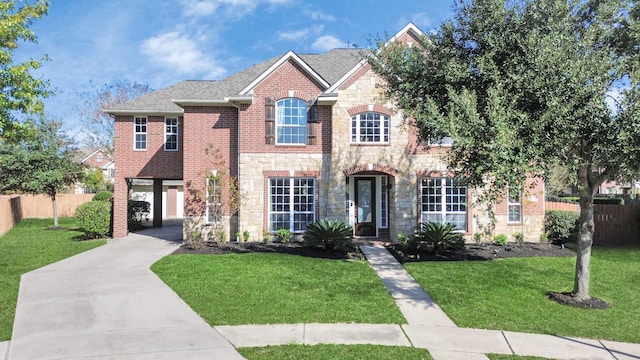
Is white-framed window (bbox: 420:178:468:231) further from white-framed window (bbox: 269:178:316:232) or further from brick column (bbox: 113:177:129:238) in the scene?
brick column (bbox: 113:177:129:238)

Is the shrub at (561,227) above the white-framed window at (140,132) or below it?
below

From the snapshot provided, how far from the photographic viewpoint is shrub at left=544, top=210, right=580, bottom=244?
590 inches

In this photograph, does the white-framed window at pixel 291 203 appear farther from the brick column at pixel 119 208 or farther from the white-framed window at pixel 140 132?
the brick column at pixel 119 208

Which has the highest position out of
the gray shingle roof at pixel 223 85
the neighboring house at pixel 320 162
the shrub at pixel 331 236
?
the gray shingle roof at pixel 223 85

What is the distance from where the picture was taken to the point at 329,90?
14.9 metres

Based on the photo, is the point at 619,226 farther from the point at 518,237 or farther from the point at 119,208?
the point at 119,208

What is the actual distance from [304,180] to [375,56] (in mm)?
6715

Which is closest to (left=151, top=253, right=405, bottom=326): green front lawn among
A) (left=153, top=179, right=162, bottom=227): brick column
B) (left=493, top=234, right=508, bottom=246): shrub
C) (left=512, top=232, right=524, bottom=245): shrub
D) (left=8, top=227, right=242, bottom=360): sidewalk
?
(left=8, top=227, right=242, bottom=360): sidewalk

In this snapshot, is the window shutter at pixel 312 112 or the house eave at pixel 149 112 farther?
the house eave at pixel 149 112

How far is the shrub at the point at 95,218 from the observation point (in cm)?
1636

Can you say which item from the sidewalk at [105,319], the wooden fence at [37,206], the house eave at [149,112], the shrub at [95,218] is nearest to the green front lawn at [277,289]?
the sidewalk at [105,319]

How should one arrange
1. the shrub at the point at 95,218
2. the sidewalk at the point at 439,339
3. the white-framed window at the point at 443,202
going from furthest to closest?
the shrub at the point at 95,218 → the white-framed window at the point at 443,202 → the sidewalk at the point at 439,339

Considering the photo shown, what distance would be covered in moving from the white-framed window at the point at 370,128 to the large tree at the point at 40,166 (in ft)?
55.6

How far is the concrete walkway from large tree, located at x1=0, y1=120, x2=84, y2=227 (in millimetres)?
15776
